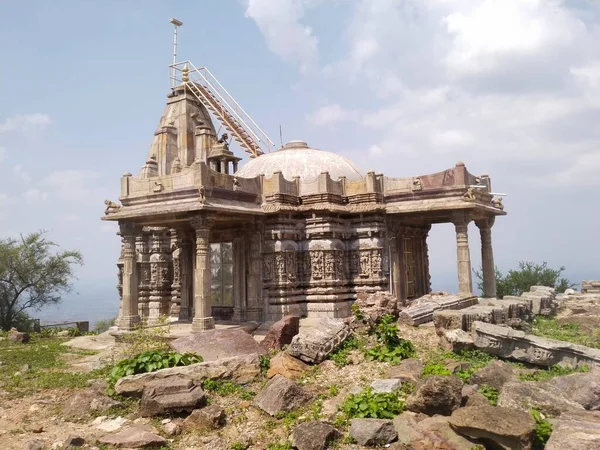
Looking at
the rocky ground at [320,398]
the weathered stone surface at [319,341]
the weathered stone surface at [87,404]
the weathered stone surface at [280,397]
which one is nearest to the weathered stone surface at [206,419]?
the rocky ground at [320,398]

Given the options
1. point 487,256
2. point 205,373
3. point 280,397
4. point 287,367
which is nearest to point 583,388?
point 280,397

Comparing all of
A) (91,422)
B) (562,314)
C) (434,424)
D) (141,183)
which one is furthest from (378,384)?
(562,314)

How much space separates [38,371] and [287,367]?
6.49 m

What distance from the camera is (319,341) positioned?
1025 cm

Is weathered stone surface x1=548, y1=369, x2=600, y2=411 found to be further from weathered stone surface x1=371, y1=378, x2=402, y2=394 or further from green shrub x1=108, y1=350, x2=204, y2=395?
green shrub x1=108, y1=350, x2=204, y2=395

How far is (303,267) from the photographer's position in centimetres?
1742

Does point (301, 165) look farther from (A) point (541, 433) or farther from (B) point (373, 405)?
(A) point (541, 433)

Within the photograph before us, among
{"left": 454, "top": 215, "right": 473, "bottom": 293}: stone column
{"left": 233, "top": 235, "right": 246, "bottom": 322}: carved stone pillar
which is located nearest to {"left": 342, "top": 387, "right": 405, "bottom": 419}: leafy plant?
{"left": 454, "top": 215, "right": 473, "bottom": 293}: stone column

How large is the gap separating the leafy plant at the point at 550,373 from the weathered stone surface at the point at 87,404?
747cm

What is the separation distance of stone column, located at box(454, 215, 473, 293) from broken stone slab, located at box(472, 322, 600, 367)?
5396 millimetres

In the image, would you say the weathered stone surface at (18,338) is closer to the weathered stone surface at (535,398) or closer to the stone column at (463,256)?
the stone column at (463,256)

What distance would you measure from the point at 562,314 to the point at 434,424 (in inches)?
550

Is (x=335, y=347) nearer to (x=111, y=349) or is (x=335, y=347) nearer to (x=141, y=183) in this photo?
(x=111, y=349)

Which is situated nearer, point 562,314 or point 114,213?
point 114,213
